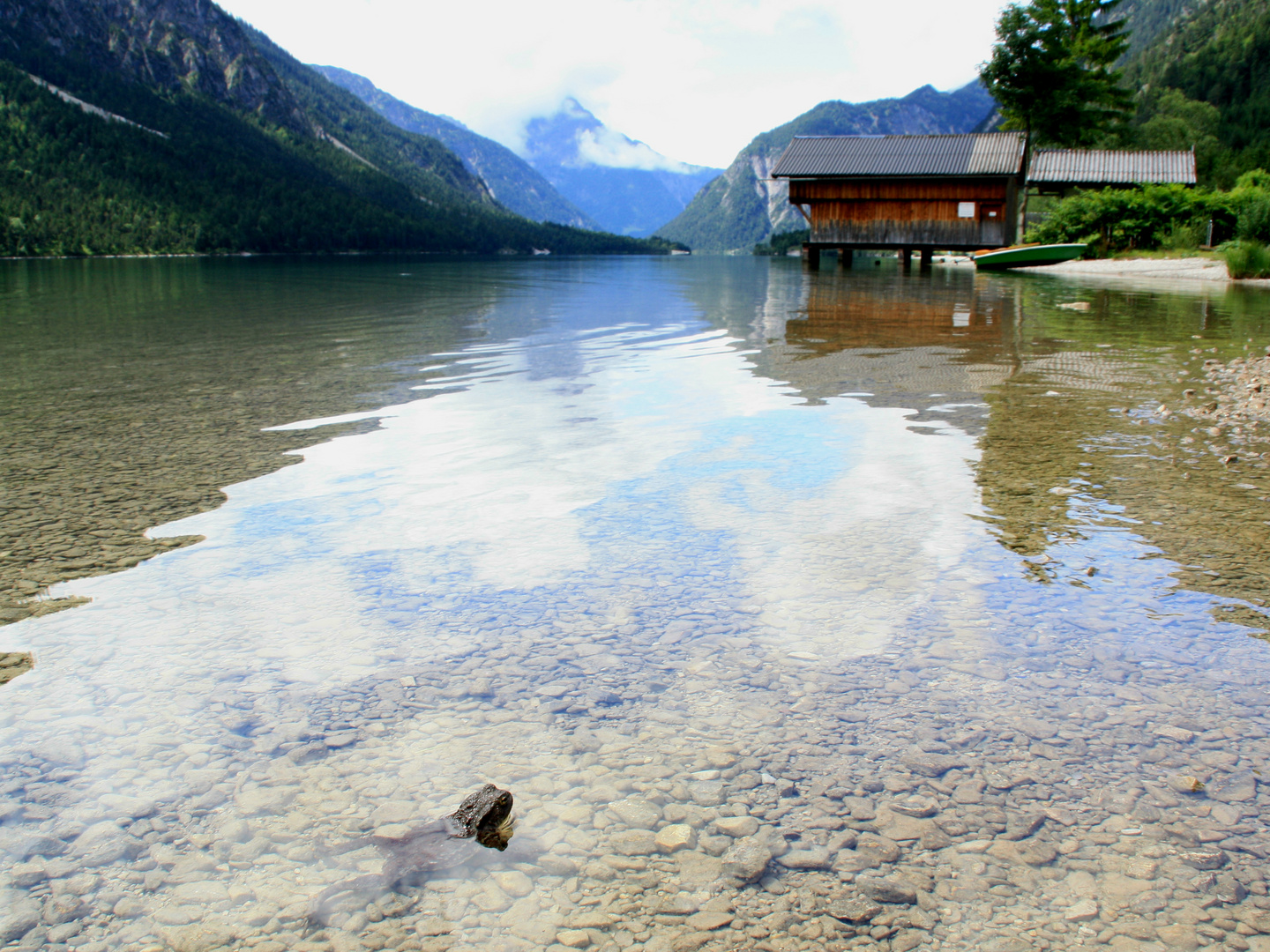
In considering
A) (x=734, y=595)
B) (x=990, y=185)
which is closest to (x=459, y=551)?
(x=734, y=595)

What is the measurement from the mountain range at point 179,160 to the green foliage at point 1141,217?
319ft

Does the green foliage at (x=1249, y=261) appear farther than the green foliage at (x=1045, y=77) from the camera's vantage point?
No

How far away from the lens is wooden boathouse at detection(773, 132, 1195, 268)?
128 ft

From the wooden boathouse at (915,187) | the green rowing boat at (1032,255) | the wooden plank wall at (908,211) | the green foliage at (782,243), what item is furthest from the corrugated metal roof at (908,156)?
the green foliage at (782,243)

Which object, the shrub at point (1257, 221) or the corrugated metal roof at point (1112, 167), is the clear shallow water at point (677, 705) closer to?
the shrub at point (1257, 221)

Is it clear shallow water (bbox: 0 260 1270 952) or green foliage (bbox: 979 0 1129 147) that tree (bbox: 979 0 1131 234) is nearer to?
green foliage (bbox: 979 0 1129 147)

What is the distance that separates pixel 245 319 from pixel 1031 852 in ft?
63.3

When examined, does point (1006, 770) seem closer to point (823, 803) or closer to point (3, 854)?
point (823, 803)

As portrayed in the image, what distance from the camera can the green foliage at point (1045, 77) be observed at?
47.5 m

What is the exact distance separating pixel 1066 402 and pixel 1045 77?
47840 mm

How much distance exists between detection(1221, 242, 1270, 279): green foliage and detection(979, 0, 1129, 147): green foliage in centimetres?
2500

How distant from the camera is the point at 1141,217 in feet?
115

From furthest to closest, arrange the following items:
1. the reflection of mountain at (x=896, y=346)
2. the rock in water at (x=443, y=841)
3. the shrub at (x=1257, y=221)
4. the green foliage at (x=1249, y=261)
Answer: the shrub at (x=1257, y=221), the green foliage at (x=1249, y=261), the reflection of mountain at (x=896, y=346), the rock in water at (x=443, y=841)

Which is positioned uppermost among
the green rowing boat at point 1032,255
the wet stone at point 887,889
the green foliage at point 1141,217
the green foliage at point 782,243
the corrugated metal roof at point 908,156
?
the green foliage at point 782,243
